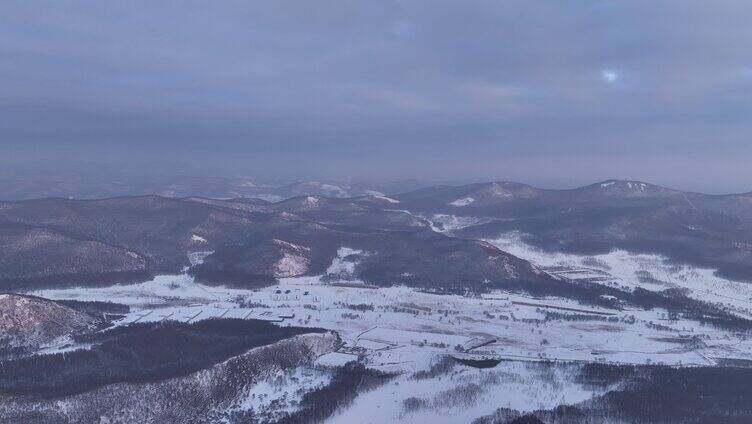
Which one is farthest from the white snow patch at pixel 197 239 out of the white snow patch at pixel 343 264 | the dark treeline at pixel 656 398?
the dark treeline at pixel 656 398

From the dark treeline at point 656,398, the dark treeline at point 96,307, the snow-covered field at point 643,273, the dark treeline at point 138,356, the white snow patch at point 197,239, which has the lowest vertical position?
the dark treeline at point 656,398

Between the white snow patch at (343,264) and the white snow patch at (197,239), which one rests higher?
the white snow patch at (197,239)

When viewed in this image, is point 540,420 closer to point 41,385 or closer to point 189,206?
point 41,385

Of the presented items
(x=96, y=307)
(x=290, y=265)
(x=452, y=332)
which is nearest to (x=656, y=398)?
(x=452, y=332)

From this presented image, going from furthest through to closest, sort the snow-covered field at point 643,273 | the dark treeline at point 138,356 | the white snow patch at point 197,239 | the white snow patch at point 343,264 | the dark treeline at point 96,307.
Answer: the white snow patch at point 197,239 → the white snow patch at point 343,264 → the snow-covered field at point 643,273 → the dark treeline at point 96,307 → the dark treeline at point 138,356

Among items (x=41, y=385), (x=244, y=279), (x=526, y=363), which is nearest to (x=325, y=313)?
(x=244, y=279)

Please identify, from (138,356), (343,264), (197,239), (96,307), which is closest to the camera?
(138,356)

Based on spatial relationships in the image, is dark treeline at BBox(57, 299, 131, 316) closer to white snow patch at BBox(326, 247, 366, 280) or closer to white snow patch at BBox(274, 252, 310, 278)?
white snow patch at BBox(274, 252, 310, 278)

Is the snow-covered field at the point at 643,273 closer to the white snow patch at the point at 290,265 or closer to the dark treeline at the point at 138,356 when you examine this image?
the white snow patch at the point at 290,265

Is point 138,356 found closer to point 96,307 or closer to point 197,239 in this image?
point 96,307
